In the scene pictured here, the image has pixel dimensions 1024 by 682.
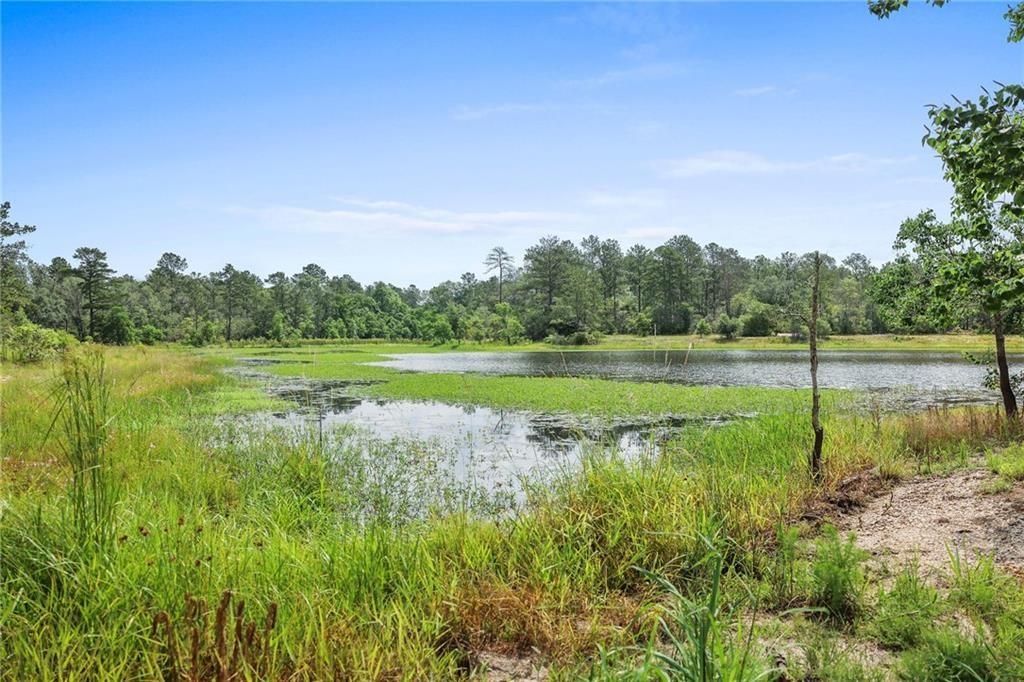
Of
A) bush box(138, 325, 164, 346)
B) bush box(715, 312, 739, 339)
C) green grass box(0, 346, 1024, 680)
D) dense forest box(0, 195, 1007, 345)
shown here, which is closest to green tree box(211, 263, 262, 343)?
dense forest box(0, 195, 1007, 345)

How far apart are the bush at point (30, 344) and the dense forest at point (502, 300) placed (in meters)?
43.1

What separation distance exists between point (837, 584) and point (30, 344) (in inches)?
1206

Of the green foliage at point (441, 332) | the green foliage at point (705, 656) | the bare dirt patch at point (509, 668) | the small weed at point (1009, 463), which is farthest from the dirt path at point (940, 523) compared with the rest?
the green foliage at point (441, 332)

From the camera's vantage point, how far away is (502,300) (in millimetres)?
108750

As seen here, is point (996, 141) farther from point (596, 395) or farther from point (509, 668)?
point (596, 395)

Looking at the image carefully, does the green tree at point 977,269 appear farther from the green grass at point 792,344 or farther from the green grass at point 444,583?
the green grass at point 792,344

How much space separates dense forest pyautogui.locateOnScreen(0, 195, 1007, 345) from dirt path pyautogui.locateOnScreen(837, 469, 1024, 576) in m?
56.3

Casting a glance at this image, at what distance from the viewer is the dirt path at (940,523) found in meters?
4.64

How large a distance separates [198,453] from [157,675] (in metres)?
6.57

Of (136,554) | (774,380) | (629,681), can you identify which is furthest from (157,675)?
(774,380)

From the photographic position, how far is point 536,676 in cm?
323

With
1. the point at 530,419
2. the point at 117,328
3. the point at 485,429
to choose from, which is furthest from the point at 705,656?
the point at 117,328

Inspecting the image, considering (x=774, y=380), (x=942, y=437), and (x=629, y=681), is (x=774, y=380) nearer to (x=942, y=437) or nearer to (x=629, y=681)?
(x=942, y=437)

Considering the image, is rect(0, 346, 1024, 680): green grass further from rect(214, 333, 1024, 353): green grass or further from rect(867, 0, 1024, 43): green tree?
rect(214, 333, 1024, 353): green grass
